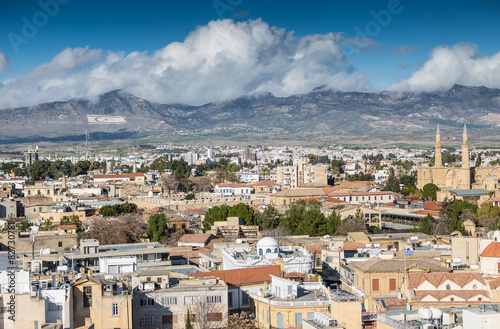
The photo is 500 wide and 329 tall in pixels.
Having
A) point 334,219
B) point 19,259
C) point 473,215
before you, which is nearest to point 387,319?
point 19,259

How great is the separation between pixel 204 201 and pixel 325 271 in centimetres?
3606


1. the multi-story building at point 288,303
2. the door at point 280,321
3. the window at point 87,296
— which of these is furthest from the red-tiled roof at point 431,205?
the window at point 87,296

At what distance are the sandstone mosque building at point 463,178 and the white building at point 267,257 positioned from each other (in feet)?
141

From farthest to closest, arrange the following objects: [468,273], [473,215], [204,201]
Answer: [204,201]
[473,215]
[468,273]

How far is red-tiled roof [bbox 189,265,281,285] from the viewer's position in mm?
25547

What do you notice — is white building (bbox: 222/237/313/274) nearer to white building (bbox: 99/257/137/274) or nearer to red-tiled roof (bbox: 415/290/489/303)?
white building (bbox: 99/257/137/274)

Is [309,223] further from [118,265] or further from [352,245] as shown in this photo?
[118,265]

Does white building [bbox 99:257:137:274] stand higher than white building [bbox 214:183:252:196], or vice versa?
white building [bbox 214:183:252:196]

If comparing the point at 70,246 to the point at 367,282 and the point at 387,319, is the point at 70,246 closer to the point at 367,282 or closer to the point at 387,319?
the point at 367,282

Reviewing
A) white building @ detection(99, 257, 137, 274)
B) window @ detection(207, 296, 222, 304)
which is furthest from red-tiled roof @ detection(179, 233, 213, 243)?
window @ detection(207, 296, 222, 304)

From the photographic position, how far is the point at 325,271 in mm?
31531

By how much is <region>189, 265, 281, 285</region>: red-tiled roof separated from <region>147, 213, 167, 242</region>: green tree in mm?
16552

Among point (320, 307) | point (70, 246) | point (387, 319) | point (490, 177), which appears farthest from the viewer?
point (490, 177)

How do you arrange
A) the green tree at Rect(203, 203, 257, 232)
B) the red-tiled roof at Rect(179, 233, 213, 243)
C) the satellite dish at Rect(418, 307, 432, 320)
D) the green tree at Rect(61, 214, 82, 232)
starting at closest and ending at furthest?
the satellite dish at Rect(418, 307, 432, 320)
the red-tiled roof at Rect(179, 233, 213, 243)
the green tree at Rect(61, 214, 82, 232)
the green tree at Rect(203, 203, 257, 232)
